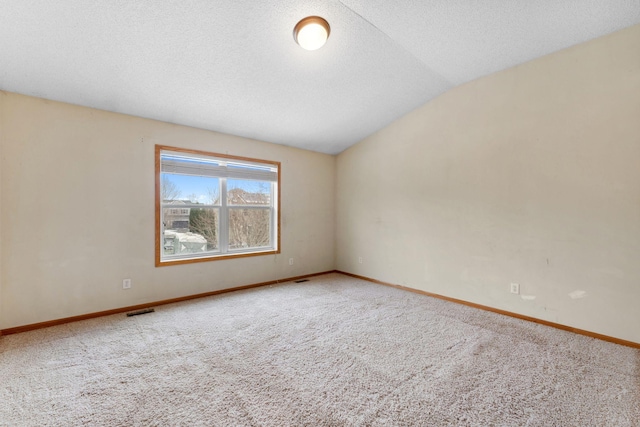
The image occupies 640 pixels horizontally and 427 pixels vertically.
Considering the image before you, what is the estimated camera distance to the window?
3.52 meters

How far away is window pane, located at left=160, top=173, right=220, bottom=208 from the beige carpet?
1.41 metres

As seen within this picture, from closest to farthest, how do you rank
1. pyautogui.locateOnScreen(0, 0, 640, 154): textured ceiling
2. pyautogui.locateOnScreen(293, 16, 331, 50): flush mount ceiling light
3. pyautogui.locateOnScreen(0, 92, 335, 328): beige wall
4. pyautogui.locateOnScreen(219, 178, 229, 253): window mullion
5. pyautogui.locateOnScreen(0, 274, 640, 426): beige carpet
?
1. pyautogui.locateOnScreen(0, 274, 640, 426): beige carpet
2. pyautogui.locateOnScreen(0, 0, 640, 154): textured ceiling
3. pyautogui.locateOnScreen(293, 16, 331, 50): flush mount ceiling light
4. pyautogui.locateOnScreen(0, 92, 335, 328): beige wall
5. pyautogui.locateOnScreen(219, 178, 229, 253): window mullion

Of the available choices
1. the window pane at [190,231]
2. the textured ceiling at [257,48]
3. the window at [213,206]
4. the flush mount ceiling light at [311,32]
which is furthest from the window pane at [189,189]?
the flush mount ceiling light at [311,32]

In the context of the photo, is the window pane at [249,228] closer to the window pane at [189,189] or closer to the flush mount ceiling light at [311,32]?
the window pane at [189,189]

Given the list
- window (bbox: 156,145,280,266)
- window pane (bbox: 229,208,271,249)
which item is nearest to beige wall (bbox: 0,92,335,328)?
window (bbox: 156,145,280,266)

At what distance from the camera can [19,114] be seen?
2.62m

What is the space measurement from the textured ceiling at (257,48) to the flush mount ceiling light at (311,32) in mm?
57

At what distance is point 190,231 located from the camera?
3.75m

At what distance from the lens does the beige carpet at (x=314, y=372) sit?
158cm

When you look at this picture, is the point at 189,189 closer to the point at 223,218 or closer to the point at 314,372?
the point at 223,218

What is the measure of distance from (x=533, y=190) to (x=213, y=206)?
151 inches

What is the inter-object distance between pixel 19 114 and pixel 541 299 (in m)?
5.36

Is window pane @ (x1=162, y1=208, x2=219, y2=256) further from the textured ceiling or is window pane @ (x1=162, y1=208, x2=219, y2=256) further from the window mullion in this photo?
the textured ceiling

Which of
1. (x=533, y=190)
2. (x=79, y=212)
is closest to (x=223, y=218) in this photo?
(x=79, y=212)
